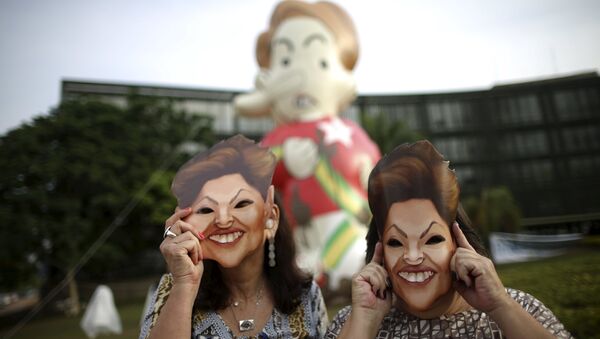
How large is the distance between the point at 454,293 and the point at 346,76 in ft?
15.1

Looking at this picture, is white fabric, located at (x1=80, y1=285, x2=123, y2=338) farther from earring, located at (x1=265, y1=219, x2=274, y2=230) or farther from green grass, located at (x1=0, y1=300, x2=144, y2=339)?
earring, located at (x1=265, y1=219, x2=274, y2=230)

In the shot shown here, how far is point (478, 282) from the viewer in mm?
974

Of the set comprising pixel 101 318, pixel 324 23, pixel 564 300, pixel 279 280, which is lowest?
pixel 101 318

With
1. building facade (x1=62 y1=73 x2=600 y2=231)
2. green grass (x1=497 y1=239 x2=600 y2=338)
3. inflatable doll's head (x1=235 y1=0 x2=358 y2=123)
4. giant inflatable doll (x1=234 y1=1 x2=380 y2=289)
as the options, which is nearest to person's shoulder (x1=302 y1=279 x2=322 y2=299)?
green grass (x1=497 y1=239 x2=600 y2=338)

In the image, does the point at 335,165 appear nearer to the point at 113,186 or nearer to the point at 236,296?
the point at 236,296

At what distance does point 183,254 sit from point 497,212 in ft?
39.4

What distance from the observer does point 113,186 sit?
9047 mm

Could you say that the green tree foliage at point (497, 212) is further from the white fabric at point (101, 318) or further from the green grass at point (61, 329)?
the white fabric at point (101, 318)

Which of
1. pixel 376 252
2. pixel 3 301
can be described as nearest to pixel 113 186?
pixel 3 301

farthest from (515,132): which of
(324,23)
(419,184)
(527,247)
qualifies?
(419,184)

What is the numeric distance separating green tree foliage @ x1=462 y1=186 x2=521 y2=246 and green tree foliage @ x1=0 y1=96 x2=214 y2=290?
749cm

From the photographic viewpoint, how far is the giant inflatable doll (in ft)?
15.9

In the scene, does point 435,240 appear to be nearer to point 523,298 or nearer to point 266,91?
point 523,298

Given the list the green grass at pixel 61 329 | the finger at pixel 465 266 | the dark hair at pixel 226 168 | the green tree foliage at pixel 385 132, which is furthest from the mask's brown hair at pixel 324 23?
the green tree foliage at pixel 385 132
